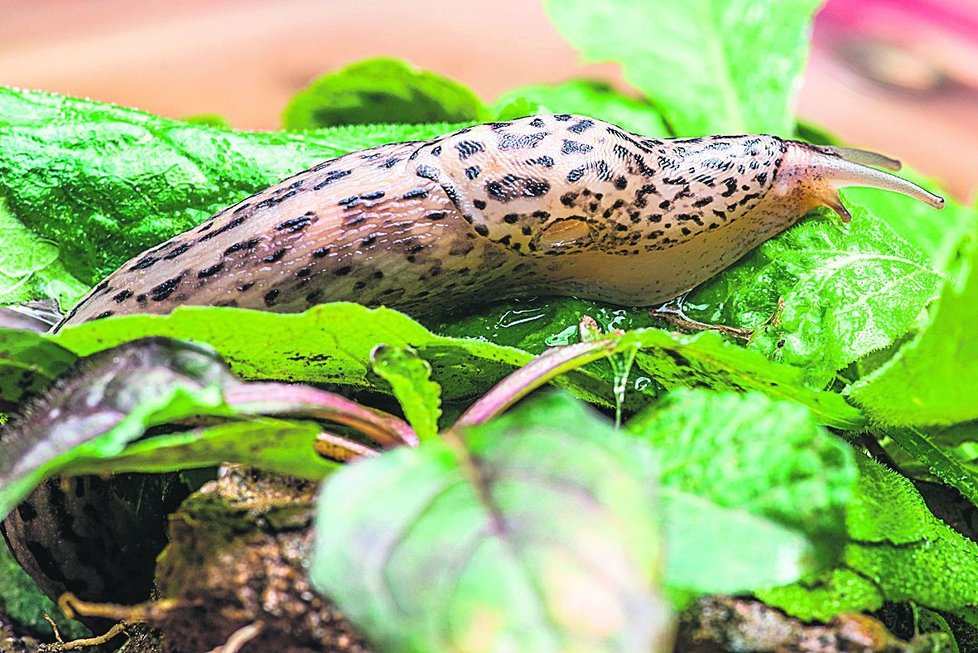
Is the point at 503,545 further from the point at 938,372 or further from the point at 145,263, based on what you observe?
the point at 145,263

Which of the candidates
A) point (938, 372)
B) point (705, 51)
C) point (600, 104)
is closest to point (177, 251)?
point (938, 372)

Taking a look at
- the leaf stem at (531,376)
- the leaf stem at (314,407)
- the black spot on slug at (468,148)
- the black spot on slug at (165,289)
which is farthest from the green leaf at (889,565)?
the black spot on slug at (165,289)

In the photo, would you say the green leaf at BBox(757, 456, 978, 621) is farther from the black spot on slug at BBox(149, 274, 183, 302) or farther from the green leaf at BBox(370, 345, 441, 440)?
the black spot on slug at BBox(149, 274, 183, 302)

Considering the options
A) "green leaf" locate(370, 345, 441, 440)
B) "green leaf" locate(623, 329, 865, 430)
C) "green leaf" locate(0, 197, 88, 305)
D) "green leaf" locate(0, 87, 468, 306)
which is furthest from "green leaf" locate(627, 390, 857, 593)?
"green leaf" locate(0, 197, 88, 305)

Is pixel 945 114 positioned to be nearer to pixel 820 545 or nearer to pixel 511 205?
pixel 511 205

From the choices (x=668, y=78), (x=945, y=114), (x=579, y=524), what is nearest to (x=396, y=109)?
(x=668, y=78)

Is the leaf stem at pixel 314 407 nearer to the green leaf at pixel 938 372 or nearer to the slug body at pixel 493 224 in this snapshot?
the slug body at pixel 493 224
